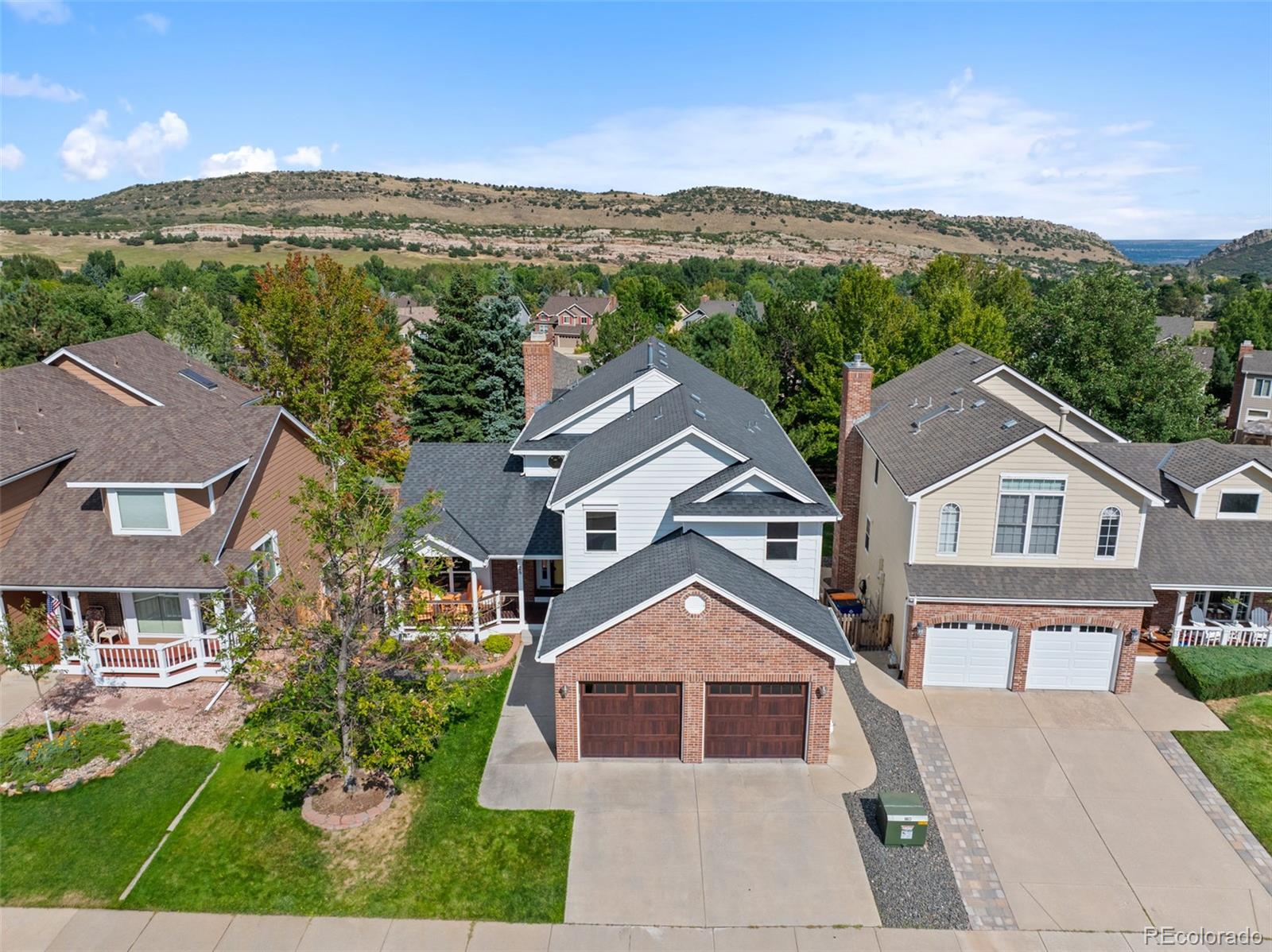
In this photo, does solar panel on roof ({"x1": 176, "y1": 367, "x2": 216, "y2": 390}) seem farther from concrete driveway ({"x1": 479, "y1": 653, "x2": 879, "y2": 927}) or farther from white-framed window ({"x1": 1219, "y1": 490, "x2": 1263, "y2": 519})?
white-framed window ({"x1": 1219, "y1": 490, "x2": 1263, "y2": 519})

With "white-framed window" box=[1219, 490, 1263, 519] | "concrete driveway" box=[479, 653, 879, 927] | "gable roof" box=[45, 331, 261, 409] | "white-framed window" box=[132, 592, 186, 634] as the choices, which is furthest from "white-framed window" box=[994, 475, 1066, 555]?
"gable roof" box=[45, 331, 261, 409]

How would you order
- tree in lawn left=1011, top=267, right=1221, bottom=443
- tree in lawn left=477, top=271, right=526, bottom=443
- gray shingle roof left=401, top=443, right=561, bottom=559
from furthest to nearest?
tree in lawn left=477, top=271, right=526, bottom=443, tree in lawn left=1011, top=267, right=1221, bottom=443, gray shingle roof left=401, top=443, right=561, bottom=559

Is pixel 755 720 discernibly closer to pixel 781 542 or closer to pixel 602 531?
pixel 781 542

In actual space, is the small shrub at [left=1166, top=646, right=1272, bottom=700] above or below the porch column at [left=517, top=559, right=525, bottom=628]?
below

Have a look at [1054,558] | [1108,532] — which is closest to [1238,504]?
[1108,532]

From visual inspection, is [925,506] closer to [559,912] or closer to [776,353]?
[559,912]

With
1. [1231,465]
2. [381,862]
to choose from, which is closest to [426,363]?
[381,862]

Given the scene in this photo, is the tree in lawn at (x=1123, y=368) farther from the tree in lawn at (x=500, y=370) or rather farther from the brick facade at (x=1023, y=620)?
the tree in lawn at (x=500, y=370)

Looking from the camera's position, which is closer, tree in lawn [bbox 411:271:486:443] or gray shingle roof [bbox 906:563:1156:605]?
gray shingle roof [bbox 906:563:1156:605]

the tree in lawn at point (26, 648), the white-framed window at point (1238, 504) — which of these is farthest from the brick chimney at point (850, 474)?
the tree in lawn at point (26, 648)
